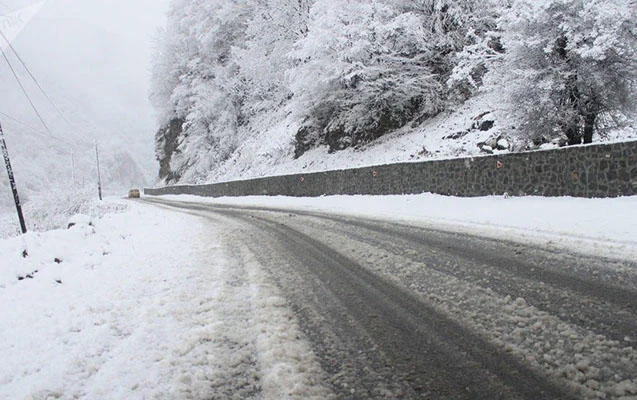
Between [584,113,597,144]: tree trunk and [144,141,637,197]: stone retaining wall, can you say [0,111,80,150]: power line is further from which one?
[584,113,597,144]: tree trunk

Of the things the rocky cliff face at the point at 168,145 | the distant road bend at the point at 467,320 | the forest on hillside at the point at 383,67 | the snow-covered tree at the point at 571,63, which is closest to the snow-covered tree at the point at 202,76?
the forest on hillside at the point at 383,67

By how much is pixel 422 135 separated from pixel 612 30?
9826mm

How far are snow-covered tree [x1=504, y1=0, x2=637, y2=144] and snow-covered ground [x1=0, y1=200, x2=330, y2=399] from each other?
28.5 ft

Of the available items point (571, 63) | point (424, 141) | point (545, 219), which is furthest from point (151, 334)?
point (424, 141)

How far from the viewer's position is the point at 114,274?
535 centimetres

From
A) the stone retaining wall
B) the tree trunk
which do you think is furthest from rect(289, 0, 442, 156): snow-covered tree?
the tree trunk

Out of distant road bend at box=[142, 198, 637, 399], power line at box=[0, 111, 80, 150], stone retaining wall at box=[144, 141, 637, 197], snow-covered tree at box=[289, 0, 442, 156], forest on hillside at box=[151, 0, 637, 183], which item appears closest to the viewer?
distant road bend at box=[142, 198, 637, 399]

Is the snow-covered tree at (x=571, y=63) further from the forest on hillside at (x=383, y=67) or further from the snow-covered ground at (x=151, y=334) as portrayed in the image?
the snow-covered ground at (x=151, y=334)

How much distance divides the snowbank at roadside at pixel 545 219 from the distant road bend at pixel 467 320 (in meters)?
0.80

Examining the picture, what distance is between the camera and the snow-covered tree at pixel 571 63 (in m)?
8.59

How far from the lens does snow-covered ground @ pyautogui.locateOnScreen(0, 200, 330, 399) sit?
2.26 meters

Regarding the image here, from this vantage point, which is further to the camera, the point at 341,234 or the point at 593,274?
the point at 341,234

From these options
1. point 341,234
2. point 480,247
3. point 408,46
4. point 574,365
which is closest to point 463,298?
point 574,365

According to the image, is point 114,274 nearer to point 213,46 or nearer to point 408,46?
point 408,46
